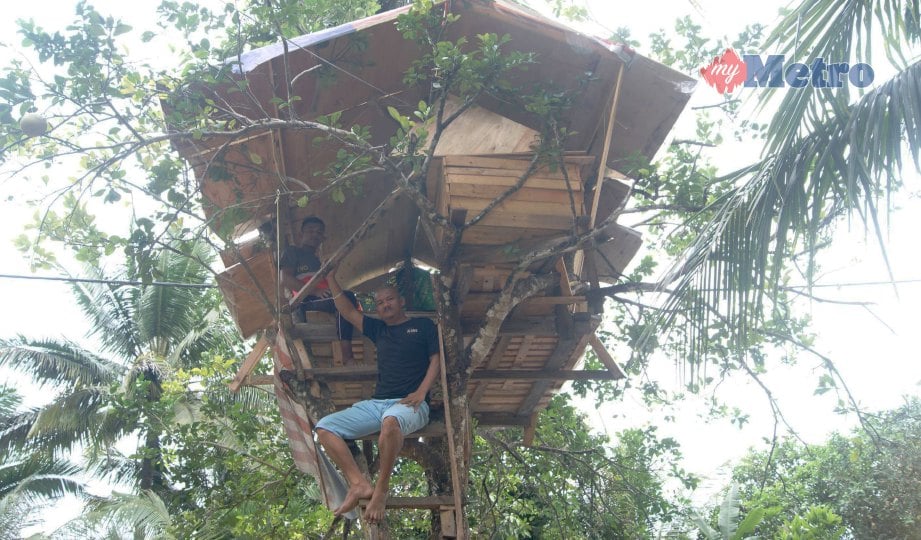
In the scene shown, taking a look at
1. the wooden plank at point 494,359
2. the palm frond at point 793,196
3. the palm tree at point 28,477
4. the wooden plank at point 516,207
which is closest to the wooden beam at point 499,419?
the wooden plank at point 494,359

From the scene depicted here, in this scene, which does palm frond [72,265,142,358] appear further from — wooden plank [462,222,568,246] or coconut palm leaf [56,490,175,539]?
wooden plank [462,222,568,246]

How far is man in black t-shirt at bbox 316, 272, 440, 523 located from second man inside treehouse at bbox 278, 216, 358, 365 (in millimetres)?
223

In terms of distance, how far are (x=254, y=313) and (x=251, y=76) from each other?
6.46 ft

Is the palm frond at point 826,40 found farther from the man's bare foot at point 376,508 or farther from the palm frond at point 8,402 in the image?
the palm frond at point 8,402

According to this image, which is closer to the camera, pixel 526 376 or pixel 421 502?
pixel 421 502

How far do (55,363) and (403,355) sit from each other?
44.2 ft

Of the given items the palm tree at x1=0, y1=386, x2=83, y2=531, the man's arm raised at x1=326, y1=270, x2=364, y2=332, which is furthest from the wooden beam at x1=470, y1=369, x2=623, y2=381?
the palm tree at x1=0, y1=386, x2=83, y2=531

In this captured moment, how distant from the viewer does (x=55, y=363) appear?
16.1 meters

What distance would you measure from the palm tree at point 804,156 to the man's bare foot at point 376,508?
208 centimetres

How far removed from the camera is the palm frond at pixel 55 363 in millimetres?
15859

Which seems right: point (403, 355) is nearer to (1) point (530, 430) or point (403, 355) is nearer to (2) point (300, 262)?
(2) point (300, 262)

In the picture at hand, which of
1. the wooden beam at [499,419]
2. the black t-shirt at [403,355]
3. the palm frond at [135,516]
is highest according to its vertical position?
the black t-shirt at [403,355]

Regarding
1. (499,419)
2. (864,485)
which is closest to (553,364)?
(499,419)

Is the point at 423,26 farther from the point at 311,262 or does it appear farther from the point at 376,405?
the point at 376,405
